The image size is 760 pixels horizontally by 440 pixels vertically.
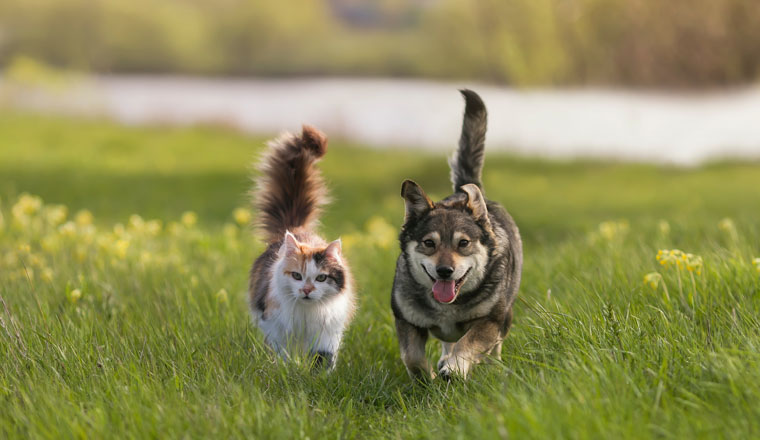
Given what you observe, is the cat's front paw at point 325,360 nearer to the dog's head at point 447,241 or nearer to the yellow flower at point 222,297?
the dog's head at point 447,241

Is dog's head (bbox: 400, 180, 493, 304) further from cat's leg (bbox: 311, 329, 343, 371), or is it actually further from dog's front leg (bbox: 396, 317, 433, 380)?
cat's leg (bbox: 311, 329, 343, 371)

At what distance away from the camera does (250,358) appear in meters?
4.17

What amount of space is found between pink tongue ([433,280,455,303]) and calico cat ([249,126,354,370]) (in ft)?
2.75

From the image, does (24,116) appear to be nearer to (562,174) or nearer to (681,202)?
(562,174)

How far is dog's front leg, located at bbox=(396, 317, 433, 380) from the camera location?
423 cm

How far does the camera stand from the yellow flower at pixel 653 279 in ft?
14.0

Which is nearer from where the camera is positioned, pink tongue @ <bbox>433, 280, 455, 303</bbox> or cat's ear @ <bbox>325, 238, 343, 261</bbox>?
pink tongue @ <bbox>433, 280, 455, 303</bbox>

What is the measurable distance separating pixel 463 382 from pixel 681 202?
8.04 meters

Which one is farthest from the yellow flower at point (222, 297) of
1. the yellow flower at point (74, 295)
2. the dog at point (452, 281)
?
the dog at point (452, 281)

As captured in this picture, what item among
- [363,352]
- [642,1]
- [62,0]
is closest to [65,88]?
[62,0]

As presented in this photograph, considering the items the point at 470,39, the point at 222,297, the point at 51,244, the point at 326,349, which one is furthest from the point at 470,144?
the point at 470,39

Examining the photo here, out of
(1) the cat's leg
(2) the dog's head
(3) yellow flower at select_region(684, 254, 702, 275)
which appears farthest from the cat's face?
(3) yellow flower at select_region(684, 254, 702, 275)

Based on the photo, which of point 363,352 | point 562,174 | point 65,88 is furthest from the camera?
point 65,88

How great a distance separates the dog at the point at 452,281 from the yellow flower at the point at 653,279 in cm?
80
